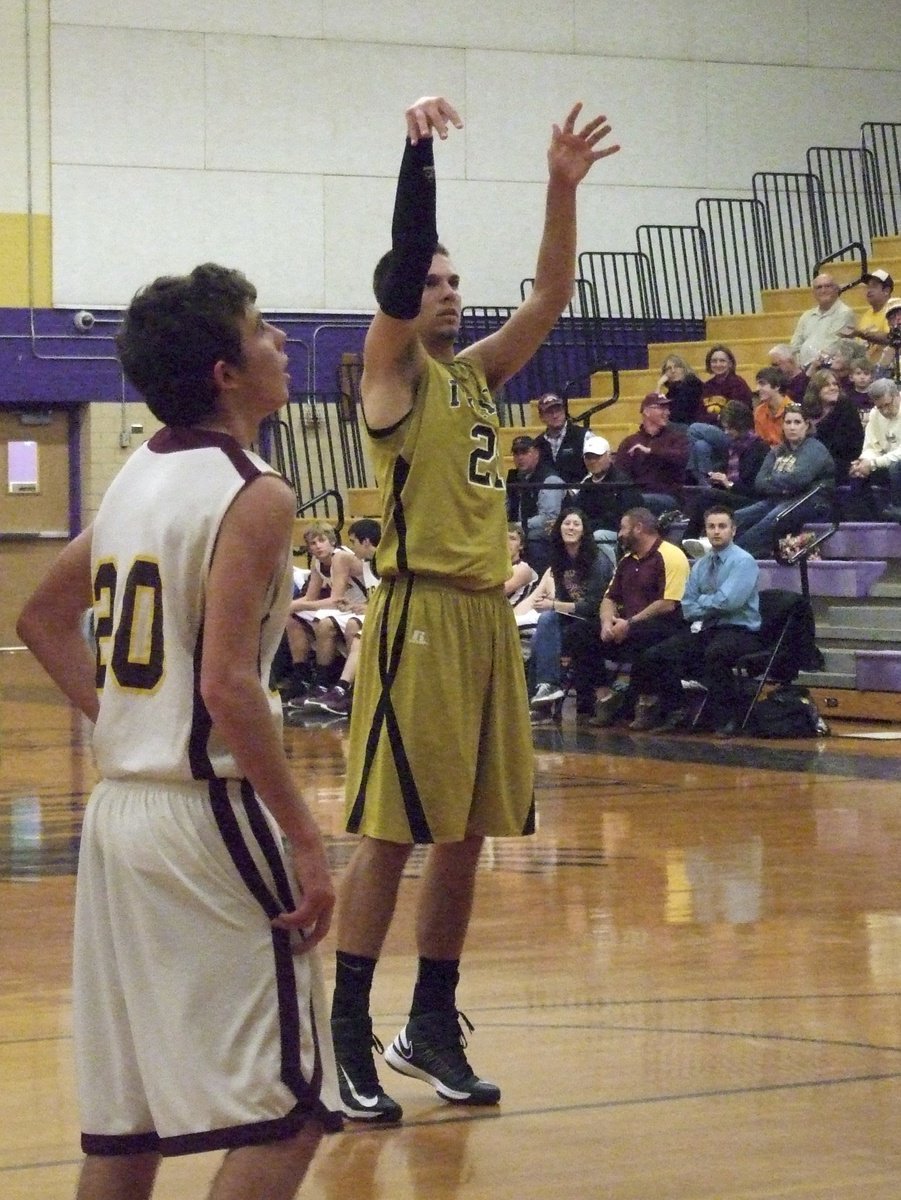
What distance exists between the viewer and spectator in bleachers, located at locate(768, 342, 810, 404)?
15930mm

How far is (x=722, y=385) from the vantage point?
16812 millimetres

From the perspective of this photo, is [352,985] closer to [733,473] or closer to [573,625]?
[573,625]

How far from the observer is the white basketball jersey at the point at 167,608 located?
2.81 m

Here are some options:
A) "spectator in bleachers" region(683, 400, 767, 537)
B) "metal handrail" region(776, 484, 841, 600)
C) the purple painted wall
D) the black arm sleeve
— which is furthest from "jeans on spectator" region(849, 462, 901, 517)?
the black arm sleeve

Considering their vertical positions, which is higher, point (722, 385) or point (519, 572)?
point (722, 385)

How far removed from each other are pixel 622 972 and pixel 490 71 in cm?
1723

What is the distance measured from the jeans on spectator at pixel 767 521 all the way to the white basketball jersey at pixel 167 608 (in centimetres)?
1064

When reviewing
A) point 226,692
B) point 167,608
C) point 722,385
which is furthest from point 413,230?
point 722,385

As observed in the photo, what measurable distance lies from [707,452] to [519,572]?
6.64 feet

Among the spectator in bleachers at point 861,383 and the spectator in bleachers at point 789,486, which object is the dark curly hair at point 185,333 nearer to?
the spectator in bleachers at point 789,486

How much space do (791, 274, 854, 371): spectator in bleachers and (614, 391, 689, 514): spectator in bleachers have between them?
2178 mm

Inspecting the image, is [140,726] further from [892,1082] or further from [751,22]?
[751,22]

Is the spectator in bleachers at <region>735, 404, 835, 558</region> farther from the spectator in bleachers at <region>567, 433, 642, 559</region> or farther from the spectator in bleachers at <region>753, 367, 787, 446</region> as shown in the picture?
the spectator in bleachers at <region>753, 367, 787, 446</region>

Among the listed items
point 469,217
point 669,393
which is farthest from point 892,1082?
point 469,217
